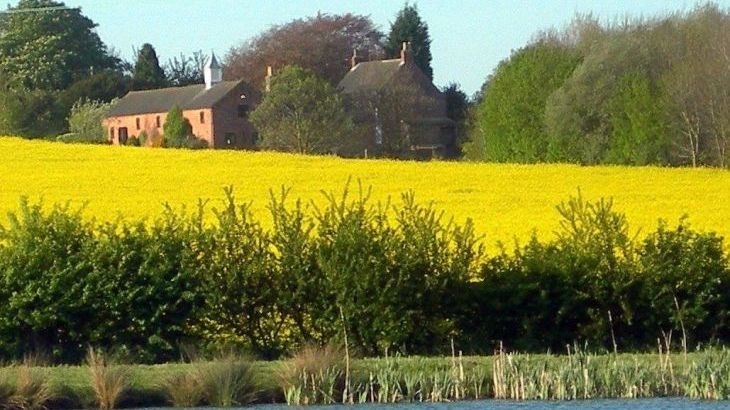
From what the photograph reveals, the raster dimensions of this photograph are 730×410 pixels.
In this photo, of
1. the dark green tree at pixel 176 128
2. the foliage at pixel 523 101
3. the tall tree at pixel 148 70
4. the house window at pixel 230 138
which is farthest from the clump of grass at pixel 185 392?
the tall tree at pixel 148 70

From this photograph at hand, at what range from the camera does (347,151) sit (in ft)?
224

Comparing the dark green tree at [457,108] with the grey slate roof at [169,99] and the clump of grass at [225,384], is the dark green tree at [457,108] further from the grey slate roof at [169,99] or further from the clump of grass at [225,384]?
the clump of grass at [225,384]

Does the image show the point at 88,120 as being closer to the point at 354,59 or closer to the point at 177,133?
the point at 177,133

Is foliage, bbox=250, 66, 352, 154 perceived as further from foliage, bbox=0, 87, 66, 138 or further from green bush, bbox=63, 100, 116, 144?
green bush, bbox=63, 100, 116, 144

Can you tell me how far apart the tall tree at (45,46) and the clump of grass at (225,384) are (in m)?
78.7

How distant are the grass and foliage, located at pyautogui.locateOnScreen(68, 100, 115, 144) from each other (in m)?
65.9

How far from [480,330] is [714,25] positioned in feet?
144

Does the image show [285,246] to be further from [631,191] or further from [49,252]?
[631,191]

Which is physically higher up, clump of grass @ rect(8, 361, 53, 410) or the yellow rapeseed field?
the yellow rapeseed field

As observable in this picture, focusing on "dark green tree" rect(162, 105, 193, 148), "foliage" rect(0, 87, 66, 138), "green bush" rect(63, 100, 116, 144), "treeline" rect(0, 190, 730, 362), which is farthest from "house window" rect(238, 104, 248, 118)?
"treeline" rect(0, 190, 730, 362)

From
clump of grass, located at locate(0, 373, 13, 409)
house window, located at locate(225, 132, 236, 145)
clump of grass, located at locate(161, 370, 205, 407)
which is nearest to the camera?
clump of grass, located at locate(0, 373, 13, 409)

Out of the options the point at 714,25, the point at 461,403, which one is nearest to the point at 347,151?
the point at 714,25

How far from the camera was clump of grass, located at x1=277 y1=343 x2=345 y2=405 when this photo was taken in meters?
18.7

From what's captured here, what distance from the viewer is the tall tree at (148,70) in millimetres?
107000
